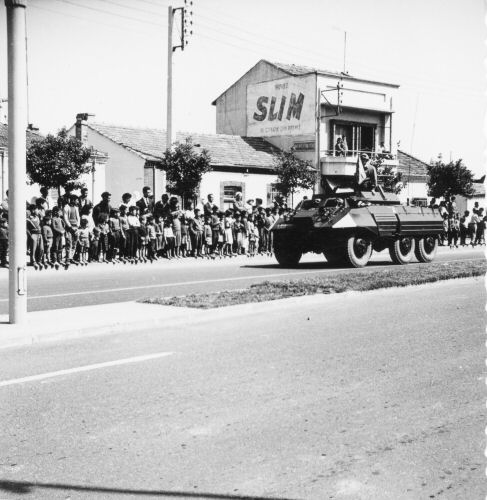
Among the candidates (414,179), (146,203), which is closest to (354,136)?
(414,179)

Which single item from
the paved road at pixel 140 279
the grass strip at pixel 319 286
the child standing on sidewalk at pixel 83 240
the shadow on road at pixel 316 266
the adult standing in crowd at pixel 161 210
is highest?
the adult standing in crowd at pixel 161 210

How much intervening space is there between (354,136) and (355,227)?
2795cm

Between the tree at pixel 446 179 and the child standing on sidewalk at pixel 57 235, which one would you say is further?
the tree at pixel 446 179

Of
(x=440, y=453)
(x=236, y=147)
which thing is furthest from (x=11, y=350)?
(x=236, y=147)

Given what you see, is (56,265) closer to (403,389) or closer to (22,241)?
(22,241)

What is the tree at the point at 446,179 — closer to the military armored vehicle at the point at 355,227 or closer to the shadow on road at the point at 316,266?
the military armored vehicle at the point at 355,227

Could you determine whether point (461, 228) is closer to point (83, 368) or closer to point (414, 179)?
point (414, 179)

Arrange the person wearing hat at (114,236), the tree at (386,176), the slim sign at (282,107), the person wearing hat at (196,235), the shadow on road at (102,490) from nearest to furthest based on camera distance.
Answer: the shadow on road at (102,490) → the person wearing hat at (114,236) → the person wearing hat at (196,235) → the tree at (386,176) → the slim sign at (282,107)

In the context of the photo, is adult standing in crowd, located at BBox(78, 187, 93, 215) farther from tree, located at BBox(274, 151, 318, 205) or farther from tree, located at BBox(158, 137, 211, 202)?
tree, located at BBox(274, 151, 318, 205)

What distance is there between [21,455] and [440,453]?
99.8 inches

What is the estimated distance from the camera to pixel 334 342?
827 centimetres

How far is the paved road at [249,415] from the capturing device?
415 cm

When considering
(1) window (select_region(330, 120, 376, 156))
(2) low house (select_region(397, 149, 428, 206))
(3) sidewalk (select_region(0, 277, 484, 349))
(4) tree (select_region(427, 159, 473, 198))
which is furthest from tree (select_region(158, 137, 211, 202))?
(4) tree (select_region(427, 159, 473, 198))

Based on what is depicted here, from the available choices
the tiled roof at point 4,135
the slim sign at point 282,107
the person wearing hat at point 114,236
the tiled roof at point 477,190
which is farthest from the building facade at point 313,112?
the person wearing hat at point 114,236
